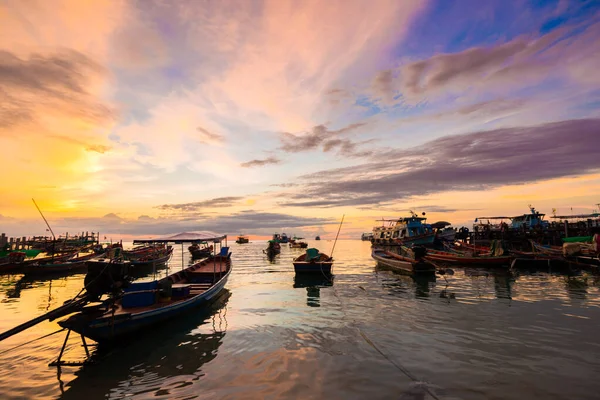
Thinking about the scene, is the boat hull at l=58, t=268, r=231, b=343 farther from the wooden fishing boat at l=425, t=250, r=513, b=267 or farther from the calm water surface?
the wooden fishing boat at l=425, t=250, r=513, b=267

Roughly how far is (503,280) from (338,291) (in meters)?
16.1

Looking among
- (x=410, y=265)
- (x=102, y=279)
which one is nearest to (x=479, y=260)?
(x=410, y=265)

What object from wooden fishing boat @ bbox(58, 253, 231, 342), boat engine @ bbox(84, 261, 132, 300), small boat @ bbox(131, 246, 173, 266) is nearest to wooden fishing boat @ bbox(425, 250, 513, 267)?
wooden fishing boat @ bbox(58, 253, 231, 342)

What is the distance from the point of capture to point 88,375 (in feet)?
31.7

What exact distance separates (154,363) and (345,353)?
713 centimetres

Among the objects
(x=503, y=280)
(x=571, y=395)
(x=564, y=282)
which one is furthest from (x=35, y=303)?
(x=564, y=282)

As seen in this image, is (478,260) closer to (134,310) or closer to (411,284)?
(411,284)

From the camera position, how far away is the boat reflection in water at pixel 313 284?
2091 cm

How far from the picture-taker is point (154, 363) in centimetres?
1052

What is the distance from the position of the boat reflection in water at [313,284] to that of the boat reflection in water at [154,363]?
747 cm

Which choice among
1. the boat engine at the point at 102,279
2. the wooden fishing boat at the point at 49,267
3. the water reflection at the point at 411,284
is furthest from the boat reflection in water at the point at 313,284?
the wooden fishing boat at the point at 49,267

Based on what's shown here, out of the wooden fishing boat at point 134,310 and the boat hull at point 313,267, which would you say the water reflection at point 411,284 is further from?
the wooden fishing boat at point 134,310

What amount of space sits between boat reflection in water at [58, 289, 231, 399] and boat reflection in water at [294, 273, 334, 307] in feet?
24.5

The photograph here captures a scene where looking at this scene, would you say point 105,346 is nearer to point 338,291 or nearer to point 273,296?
point 273,296
